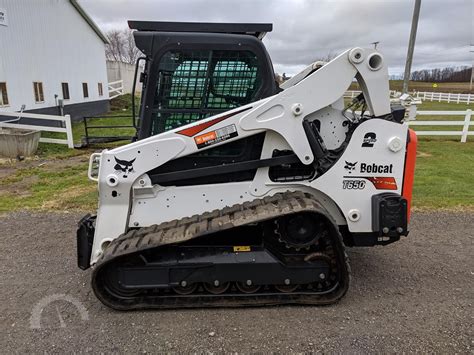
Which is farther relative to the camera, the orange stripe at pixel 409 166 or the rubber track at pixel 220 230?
the orange stripe at pixel 409 166

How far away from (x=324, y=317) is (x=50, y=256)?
3.37m

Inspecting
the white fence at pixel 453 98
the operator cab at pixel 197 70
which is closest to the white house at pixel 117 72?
the white fence at pixel 453 98

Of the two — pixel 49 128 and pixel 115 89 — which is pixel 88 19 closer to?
pixel 115 89

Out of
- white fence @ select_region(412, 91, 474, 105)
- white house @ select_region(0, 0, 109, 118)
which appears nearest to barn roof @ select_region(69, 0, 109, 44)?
white house @ select_region(0, 0, 109, 118)

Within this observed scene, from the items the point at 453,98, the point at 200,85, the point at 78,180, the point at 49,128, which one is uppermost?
the point at 453,98

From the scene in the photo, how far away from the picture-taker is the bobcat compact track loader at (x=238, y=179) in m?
3.52

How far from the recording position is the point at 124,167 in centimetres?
360

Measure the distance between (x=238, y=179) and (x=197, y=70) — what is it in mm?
1150

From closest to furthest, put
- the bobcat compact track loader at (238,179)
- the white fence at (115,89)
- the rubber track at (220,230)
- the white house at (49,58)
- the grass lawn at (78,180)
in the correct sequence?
the rubber track at (220,230) < the bobcat compact track loader at (238,179) < the grass lawn at (78,180) < the white house at (49,58) < the white fence at (115,89)

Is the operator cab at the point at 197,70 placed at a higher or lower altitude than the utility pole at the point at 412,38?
lower

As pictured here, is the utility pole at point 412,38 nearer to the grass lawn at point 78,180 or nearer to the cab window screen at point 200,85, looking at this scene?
the grass lawn at point 78,180

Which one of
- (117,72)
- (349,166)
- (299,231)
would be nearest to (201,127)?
(299,231)

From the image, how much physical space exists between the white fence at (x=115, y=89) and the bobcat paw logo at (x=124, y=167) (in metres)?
28.2

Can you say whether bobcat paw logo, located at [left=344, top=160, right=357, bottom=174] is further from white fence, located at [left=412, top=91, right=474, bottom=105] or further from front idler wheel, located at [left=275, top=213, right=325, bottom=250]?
white fence, located at [left=412, top=91, right=474, bottom=105]
